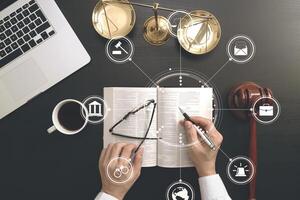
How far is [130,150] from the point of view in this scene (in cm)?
82

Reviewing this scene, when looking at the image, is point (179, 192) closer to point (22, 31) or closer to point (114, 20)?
point (114, 20)

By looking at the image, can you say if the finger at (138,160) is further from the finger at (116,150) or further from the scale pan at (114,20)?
the scale pan at (114,20)

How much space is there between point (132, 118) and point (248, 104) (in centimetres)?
28

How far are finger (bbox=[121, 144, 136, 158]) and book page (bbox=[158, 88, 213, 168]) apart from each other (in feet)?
0.22

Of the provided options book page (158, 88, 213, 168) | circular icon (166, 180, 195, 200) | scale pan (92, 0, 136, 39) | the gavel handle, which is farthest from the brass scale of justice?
circular icon (166, 180, 195, 200)

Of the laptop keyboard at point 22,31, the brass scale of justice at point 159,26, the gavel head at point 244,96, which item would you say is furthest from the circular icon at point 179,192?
the laptop keyboard at point 22,31

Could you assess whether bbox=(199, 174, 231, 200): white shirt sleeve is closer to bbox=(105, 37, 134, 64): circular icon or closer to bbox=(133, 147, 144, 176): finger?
bbox=(133, 147, 144, 176): finger

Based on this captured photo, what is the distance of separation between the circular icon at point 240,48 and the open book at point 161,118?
0.12 m

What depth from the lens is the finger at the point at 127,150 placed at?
81 cm

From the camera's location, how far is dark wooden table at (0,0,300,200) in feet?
2.78

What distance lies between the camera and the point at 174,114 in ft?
2.72

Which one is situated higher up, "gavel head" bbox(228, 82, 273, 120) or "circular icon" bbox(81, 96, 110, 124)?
"circular icon" bbox(81, 96, 110, 124)

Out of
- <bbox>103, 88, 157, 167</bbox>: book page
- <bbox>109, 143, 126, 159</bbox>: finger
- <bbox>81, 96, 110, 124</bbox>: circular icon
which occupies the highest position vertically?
<bbox>81, 96, 110, 124</bbox>: circular icon

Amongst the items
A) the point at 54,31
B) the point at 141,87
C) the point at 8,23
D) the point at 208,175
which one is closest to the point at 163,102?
the point at 141,87
